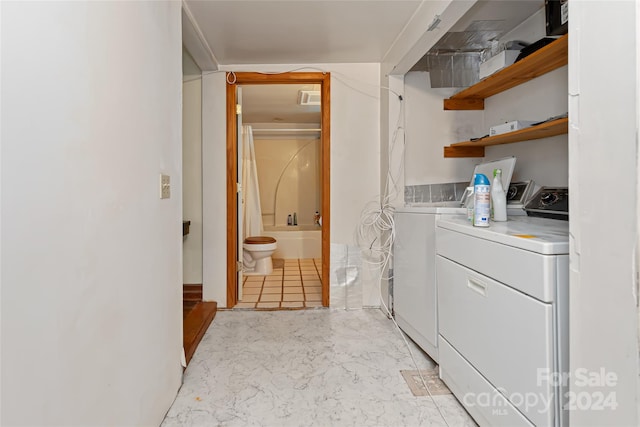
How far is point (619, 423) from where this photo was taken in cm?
81

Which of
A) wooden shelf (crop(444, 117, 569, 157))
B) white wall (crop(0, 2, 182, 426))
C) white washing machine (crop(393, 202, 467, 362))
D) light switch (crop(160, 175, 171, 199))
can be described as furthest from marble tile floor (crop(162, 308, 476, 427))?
wooden shelf (crop(444, 117, 569, 157))

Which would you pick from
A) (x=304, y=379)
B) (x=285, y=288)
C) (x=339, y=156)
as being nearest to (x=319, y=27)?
(x=339, y=156)

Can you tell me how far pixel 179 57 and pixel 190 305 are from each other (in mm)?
1940

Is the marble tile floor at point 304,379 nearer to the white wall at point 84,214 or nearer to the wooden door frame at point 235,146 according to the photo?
the white wall at point 84,214

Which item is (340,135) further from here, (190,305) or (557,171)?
(190,305)

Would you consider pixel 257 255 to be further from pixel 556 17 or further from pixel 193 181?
pixel 556 17

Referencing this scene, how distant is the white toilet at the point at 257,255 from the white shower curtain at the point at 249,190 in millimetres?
253

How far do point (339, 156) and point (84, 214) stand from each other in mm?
2240

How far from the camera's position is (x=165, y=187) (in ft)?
5.09

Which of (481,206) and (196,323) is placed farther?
(196,323)

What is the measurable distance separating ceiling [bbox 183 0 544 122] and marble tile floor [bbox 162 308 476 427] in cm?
203

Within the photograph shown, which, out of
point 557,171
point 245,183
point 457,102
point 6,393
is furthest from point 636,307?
point 245,183

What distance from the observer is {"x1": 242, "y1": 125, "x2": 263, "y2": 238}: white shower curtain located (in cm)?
406

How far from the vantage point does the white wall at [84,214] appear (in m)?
0.73
